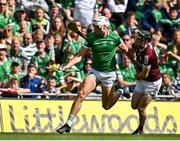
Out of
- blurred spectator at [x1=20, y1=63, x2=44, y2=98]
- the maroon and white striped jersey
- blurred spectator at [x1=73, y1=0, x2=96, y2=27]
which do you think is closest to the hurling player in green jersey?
the maroon and white striped jersey

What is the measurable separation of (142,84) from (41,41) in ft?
12.9

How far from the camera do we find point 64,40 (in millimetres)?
21000

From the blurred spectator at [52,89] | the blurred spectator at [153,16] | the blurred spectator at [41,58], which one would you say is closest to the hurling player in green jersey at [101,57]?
the blurred spectator at [52,89]

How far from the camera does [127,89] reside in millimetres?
19109

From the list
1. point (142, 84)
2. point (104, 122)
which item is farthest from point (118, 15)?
point (142, 84)

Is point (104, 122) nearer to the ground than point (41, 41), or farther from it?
nearer to the ground

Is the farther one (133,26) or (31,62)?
(133,26)

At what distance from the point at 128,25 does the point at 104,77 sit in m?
5.35

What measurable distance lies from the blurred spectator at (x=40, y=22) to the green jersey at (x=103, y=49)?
15.0ft

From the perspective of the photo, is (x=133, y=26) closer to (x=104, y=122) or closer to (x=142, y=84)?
(x=104, y=122)

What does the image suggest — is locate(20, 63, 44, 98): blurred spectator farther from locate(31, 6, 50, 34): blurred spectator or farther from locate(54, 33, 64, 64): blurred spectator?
locate(31, 6, 50, 34): blurred spectator

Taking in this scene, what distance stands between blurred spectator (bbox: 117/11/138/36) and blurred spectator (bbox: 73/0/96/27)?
0.72 metres

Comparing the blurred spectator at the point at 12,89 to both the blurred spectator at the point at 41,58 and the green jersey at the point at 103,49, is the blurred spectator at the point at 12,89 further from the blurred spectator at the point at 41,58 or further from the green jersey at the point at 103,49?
the green jersey at the point at 103,49

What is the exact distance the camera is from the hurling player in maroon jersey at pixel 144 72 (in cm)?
1666
